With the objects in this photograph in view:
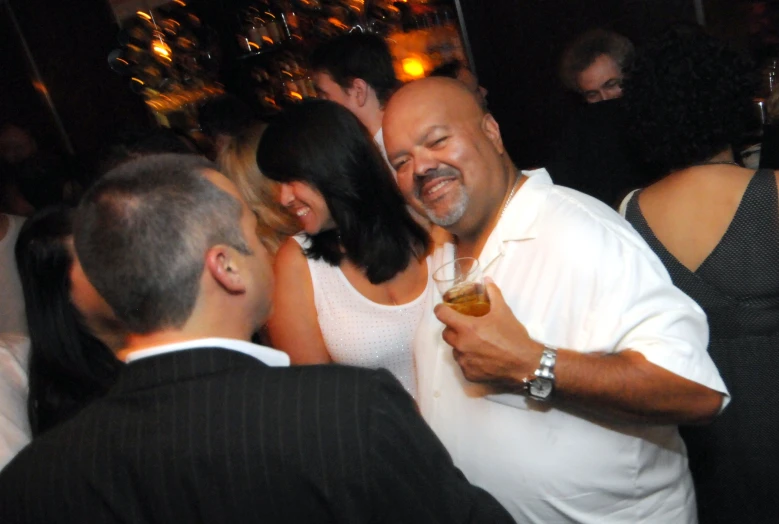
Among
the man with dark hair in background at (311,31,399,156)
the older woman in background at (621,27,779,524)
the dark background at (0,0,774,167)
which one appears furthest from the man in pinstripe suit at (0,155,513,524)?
the dark background at (0,0,774,167)

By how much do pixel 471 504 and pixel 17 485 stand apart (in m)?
0.73

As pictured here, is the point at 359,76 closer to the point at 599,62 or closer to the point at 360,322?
the point at 599,62

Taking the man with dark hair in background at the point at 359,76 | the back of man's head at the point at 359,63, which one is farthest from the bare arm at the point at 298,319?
the back of man's head at the point at 359,63

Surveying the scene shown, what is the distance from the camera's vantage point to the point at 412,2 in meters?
4.80

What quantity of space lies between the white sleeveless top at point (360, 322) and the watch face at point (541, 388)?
663 mm

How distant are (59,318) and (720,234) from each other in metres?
1.72

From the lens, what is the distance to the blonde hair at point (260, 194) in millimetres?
2533

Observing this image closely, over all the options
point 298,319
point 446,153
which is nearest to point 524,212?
point 446,153

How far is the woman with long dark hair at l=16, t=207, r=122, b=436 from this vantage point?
1.89 m

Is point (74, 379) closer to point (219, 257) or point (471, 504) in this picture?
point (219, 257)

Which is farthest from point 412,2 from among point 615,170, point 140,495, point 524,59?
point 140,495

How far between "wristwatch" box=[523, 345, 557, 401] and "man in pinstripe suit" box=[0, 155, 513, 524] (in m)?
0.27

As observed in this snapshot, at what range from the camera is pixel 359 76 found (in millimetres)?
3146

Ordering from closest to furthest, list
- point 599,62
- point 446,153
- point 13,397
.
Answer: point 446,153 < point 13,397 < point 599,62
